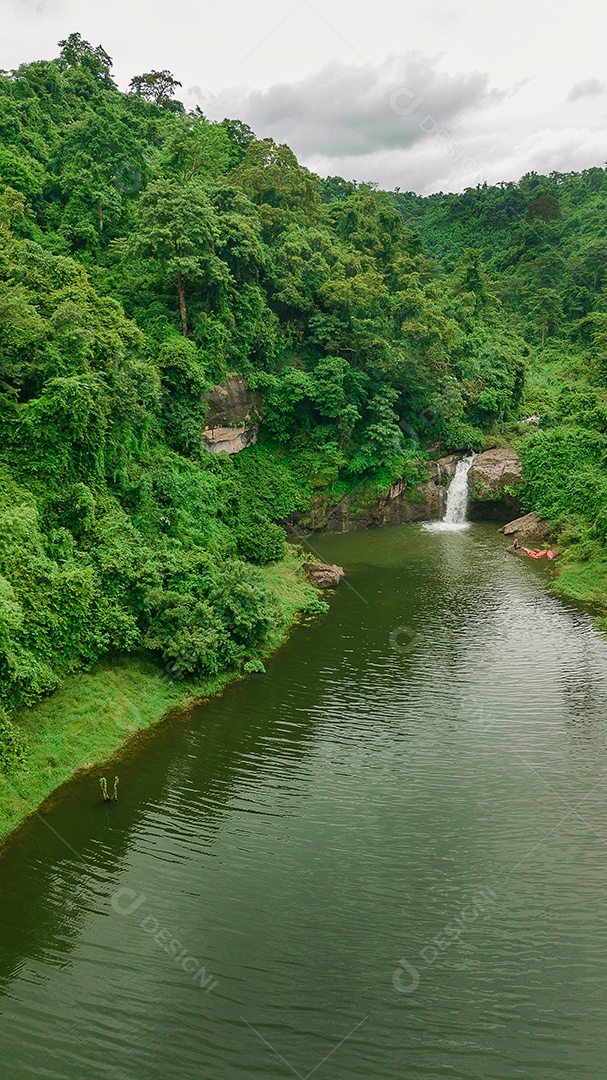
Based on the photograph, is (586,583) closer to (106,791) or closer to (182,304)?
(106,791)

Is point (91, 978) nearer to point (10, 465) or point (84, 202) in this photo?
point (10, 465)

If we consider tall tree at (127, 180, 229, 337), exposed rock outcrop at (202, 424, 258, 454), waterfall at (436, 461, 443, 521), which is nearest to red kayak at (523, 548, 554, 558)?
waterfall at (436, 461, 443, 521)

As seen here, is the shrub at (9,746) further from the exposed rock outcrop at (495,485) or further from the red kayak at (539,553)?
the exposed rock outcrop at (495,485)

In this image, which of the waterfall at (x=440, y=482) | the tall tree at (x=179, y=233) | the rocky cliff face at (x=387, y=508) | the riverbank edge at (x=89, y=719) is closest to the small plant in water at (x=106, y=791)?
the riverbank edge at (x=89, y=719)

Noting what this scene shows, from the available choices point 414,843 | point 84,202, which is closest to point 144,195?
point 84,202

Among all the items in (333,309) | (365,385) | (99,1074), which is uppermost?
(333,309)

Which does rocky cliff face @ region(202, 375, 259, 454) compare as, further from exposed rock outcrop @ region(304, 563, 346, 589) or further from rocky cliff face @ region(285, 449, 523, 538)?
exposed rock outcrop @ region(304, 563, 346, 589)
